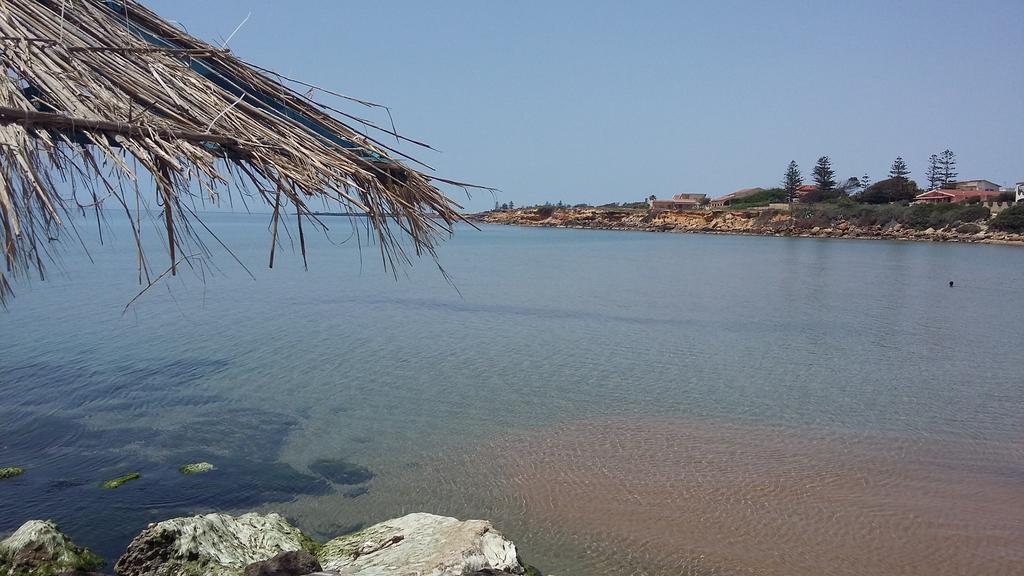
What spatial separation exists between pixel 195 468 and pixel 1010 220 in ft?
174

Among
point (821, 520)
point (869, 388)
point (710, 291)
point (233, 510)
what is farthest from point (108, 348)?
point (710, 291)

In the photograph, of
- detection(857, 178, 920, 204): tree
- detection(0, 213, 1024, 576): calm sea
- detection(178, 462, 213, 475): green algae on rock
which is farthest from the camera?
detection(857, 178, 920, 204): tree

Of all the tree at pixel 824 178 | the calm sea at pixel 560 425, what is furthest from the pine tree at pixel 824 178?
the calm sea at pixel 560 425

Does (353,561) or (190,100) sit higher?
(190,100)

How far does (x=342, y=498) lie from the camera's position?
5.25 metres

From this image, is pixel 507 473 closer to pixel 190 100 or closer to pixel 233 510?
pixel 233 510

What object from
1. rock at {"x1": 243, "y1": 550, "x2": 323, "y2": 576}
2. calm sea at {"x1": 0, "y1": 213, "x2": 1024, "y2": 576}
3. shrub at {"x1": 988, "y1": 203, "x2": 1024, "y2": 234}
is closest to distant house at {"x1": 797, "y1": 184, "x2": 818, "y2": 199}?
shrub at {"x1": 988, "y1": 203, "x2": 1024, "y2": 234}

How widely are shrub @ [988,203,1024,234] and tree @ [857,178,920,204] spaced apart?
16.5 m

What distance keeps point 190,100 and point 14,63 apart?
2.33 ft

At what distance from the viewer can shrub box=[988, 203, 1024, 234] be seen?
145ft

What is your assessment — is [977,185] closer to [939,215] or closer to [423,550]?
[939,215]

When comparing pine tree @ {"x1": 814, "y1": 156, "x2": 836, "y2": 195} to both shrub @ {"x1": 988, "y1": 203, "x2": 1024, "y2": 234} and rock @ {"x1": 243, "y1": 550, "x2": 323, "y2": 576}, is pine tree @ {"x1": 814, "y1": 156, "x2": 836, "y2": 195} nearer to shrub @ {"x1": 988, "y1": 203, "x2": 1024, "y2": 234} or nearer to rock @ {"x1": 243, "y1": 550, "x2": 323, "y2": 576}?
shrub @ {"x1": 988, "y1": 203, "x2": 1024, "y2": 234}

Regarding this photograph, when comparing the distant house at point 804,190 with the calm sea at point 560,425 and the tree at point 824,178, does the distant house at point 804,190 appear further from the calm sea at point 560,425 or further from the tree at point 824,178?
the calm sea at point 560,425

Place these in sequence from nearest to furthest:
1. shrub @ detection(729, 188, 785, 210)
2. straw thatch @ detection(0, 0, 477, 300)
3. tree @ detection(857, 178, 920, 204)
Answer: straw thatch @ detection(0, 0, 477, 300), tree @ detection(857, 178, 920, 204), shrub @ detection(729, 188, 785, 210)
